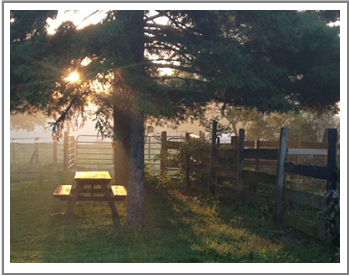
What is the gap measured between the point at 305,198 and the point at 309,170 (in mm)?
465

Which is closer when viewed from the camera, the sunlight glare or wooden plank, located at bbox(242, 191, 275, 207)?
the sunlight glare

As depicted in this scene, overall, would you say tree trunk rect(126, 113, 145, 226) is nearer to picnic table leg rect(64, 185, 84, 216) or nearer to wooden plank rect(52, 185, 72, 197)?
picnic table leg rect(64, 185, 84, 216)

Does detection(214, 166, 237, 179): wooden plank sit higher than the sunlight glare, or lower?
lower

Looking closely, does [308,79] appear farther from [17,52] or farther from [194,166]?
[17,52]

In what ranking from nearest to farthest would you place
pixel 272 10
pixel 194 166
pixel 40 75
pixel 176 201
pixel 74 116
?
pixel 40 75 < pixel 74 116 < pixel 272 10 < pixel 176 201 < pixel 194 166

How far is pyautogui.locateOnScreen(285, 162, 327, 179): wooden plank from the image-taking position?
Result: 24.4ft

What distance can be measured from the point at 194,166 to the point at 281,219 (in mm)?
4743

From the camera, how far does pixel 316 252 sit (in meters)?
7.10

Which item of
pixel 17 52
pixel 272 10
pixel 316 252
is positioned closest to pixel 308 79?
pixel 272 10

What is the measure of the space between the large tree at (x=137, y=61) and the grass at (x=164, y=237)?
0.89 metres

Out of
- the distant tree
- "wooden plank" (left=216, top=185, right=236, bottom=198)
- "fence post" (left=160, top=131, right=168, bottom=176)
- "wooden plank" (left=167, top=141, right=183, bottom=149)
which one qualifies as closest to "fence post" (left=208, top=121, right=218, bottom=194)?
"wooden plank" (left=216, top=185, right=236, bottom=198)

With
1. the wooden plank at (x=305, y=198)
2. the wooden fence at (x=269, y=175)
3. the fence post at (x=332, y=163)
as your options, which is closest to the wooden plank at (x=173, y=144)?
the wooden fence at (x=269, y=175)

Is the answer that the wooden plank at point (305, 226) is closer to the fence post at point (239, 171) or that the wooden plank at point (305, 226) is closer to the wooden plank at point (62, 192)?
the fence post at point (239, 171)

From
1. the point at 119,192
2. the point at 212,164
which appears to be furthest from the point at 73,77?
the point at 212,164
